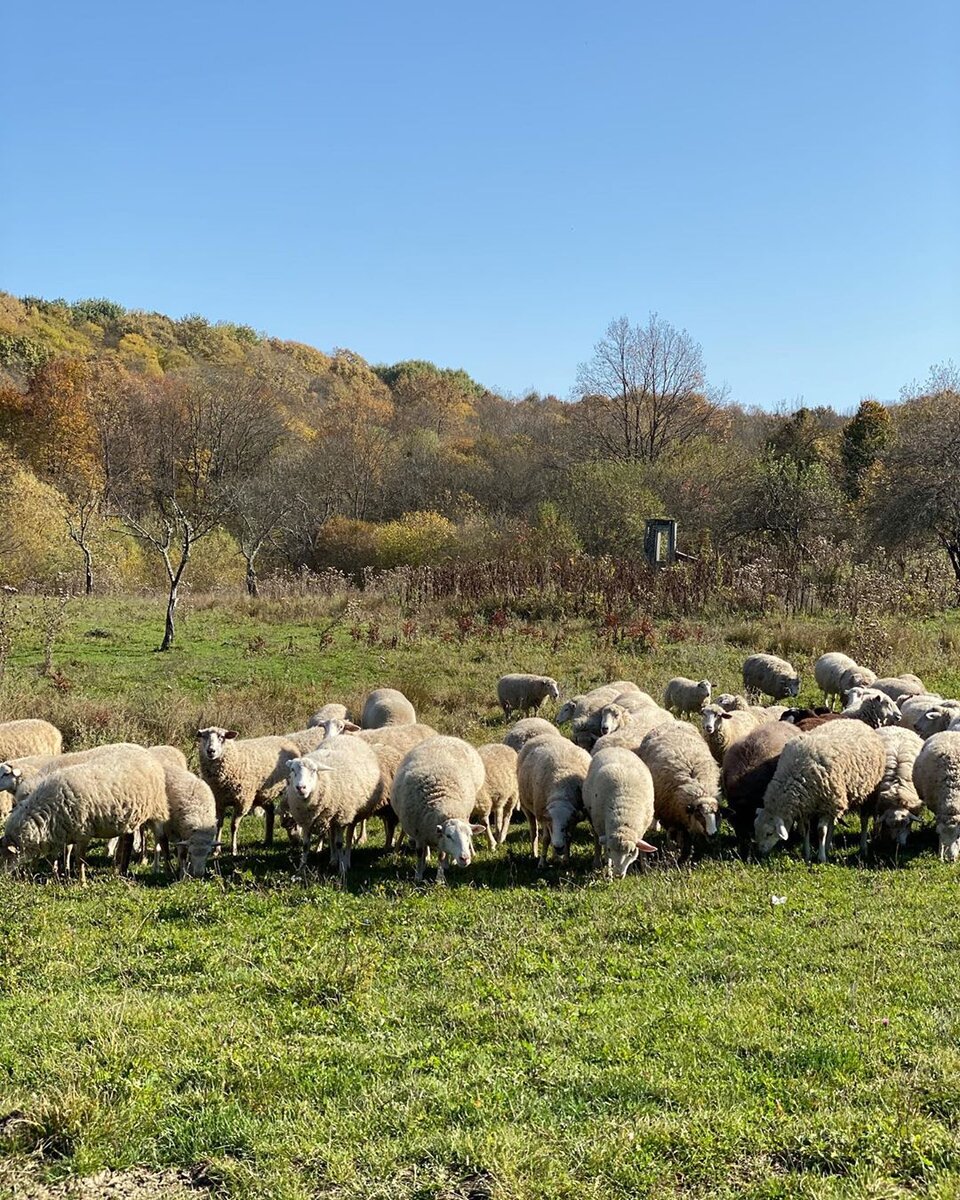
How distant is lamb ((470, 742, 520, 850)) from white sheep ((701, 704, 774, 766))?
9.09 feet

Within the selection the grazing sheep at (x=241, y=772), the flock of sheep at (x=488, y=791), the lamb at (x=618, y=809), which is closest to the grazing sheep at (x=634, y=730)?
the flock of sheep at (x=488, y=791)

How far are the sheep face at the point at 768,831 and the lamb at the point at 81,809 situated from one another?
6.59 meters

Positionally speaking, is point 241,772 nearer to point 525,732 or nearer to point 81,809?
point 81,809

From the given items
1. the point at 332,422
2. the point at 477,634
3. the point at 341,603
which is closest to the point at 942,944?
the point at 477,634

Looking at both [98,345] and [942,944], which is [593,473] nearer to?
[942,944]

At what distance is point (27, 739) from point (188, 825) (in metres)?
4.28

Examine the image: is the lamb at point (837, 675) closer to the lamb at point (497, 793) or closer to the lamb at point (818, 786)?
the lamb at point (818, 786)

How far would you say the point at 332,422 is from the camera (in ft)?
195

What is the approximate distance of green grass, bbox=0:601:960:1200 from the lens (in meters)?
4.09

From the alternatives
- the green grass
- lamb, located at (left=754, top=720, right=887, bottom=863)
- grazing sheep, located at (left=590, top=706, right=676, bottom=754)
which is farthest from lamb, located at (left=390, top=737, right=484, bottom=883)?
lamb, located at (left=754, top=720, right=887, bottom=863)

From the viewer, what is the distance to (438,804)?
30.0ft

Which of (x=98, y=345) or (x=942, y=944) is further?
(x=98, y=345)

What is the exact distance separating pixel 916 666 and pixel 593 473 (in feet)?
55.3

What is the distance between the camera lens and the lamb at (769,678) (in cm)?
1702
